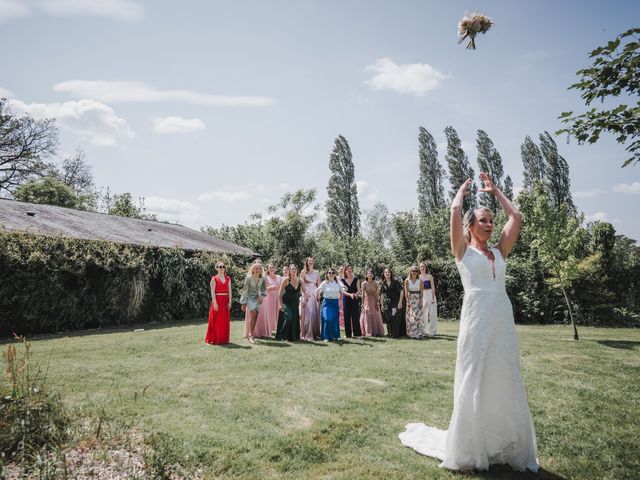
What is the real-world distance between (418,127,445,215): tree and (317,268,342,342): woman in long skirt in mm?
30698

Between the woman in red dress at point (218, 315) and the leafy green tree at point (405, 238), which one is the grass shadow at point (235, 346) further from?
the leafy green tree at point (405, 238)

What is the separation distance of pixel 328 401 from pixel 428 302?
8.31 m

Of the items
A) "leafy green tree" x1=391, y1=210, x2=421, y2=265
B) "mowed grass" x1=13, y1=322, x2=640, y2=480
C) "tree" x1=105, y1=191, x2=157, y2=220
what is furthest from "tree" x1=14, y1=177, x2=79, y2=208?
"mowed grass" x1=13, y1=322, x2=640, y2=480

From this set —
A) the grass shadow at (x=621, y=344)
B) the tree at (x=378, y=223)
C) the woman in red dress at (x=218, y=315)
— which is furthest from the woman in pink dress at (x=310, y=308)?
the tree at (x=378, y=223)

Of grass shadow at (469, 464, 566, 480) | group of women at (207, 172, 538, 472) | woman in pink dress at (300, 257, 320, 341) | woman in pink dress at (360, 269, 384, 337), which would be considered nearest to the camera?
grass shadow at (469, 464, 566, 480)

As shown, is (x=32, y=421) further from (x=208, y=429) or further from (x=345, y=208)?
(x=345, y=208)

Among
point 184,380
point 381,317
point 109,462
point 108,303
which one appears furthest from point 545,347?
point 108,303

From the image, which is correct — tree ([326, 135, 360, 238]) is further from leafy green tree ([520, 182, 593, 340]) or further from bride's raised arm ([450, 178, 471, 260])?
bride's raised arm ([450, 178, 471, 260])

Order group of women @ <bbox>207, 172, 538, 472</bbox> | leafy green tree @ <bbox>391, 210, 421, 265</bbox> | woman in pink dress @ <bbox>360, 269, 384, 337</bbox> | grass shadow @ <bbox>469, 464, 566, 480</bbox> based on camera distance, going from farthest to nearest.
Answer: leafy green tree @ <bbox>391, 210, 421, 265</bbox> < woman in pink dress @ <bbox>360, 269, 384, 337</bbox> < group of women @ <bbox>207, 172, 538, 472</bbox> < grass shadow @ <bbox>469, 464, 566, 480</bbox>

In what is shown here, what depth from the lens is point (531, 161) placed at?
41.6m

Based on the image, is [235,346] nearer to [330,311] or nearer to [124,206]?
[330,311]

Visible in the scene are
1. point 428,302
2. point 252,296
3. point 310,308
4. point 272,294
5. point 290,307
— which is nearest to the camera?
point 252,296

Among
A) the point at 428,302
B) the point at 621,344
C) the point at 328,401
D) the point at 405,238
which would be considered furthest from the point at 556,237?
the point at 405,238

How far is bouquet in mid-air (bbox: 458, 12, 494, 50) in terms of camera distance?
4344 mm
